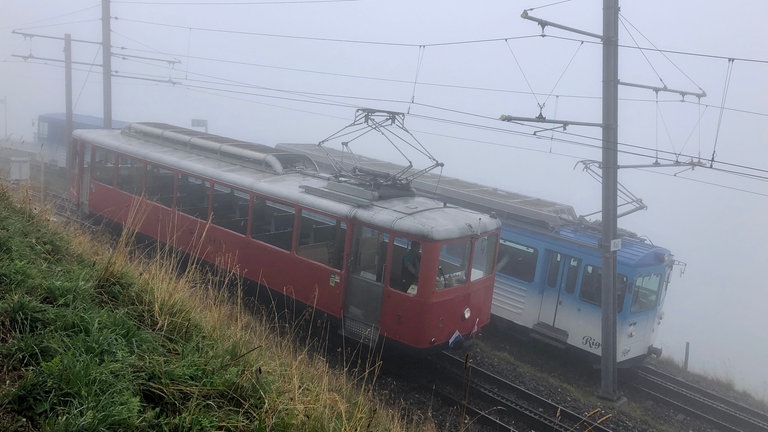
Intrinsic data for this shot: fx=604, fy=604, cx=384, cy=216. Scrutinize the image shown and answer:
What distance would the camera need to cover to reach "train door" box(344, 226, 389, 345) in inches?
332

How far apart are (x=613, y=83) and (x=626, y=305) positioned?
13.2 ft

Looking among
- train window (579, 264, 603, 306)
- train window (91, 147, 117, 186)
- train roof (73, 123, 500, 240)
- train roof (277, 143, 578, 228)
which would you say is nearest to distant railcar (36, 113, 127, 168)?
train window (91, 147, 117, 186)

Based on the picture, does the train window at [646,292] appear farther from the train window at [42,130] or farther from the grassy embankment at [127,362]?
the train window at [42,130]

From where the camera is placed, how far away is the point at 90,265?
5449mm

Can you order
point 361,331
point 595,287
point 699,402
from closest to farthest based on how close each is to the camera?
point 361,331
point 699,402
point 595,287

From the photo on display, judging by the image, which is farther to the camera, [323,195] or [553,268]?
[553,268]

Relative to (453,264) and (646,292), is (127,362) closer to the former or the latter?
(453,264)

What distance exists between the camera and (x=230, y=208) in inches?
410

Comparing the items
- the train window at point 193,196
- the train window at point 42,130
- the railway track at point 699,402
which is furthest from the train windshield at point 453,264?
the train window at point 42,130

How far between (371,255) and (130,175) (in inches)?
249

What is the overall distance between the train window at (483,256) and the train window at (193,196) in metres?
4.83

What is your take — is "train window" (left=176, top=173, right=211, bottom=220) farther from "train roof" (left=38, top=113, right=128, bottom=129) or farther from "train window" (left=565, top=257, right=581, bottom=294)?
"train roof" (left=38, top=113, right=128, bottom=129)

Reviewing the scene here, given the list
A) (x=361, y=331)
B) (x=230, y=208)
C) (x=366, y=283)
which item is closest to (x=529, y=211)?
(x=366, y=283)

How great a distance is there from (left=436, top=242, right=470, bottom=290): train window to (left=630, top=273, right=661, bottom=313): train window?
396 cm
